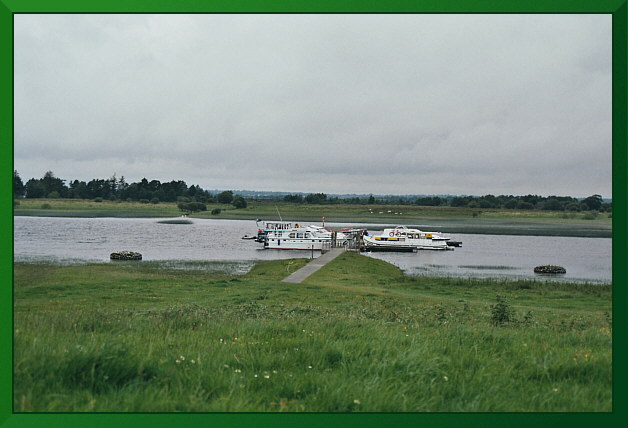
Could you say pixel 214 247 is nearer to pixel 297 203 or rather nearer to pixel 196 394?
pixel 297 203

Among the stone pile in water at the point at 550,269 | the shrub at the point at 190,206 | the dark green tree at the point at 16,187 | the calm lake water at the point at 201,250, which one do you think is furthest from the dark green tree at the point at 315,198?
the dark green tree at the point at 16,187

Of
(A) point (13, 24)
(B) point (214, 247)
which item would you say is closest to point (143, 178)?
(B) point (214, 247)

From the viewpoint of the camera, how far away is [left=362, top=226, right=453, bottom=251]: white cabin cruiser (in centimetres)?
3944

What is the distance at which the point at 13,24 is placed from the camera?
328 cm

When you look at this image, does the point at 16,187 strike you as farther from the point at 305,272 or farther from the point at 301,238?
the point at 301,238

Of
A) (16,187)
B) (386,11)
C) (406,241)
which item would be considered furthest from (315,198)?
(386,11)

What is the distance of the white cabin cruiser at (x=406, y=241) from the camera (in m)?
39.4

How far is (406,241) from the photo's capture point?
41.4 metres

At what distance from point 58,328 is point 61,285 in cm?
1194

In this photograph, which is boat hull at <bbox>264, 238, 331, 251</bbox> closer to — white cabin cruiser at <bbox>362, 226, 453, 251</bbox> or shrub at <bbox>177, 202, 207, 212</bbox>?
white cabin cruiser at <bbox>362, 226, 453, 251</bbox>

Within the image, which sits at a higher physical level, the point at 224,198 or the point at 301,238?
the point at 224,198

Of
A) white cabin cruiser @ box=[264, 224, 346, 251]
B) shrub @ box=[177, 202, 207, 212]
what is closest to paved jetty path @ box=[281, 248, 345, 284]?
shrub @ box=[177, 202, 207, 212]

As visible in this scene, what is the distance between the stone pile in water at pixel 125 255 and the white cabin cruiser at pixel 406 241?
20.6 metres

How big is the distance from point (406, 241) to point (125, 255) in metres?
24.8
